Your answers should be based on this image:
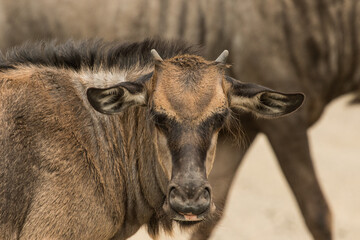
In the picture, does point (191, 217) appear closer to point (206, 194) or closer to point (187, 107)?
point (206, 194)

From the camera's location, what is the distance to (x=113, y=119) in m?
6.74

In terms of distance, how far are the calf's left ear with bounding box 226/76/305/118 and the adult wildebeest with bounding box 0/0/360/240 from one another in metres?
2.34

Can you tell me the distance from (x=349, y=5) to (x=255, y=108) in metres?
3.26

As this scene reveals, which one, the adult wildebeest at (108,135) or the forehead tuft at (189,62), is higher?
the forehead tuft at (189,62)

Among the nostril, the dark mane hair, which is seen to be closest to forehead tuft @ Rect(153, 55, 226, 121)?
the nostril

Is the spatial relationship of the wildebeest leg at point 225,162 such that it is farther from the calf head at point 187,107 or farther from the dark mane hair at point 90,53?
the calf head at point 187,107

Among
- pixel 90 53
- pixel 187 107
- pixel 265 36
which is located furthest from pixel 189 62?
pixel 265 36

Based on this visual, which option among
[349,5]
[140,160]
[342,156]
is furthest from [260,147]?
[140,160]

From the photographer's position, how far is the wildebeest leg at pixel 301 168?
9016 millimetres

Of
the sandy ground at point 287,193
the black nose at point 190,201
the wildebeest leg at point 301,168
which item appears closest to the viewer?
the black nose at point 190,201

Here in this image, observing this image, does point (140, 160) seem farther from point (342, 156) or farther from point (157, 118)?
point (342, 156)

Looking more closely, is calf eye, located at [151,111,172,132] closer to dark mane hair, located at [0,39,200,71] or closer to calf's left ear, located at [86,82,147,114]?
calf's left ear, located at [86,82,147,114]

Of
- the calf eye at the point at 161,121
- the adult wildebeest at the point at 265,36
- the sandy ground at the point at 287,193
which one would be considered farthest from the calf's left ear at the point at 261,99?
the sandy ground at the point at 287,193

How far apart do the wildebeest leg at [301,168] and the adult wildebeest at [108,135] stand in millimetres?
2411
